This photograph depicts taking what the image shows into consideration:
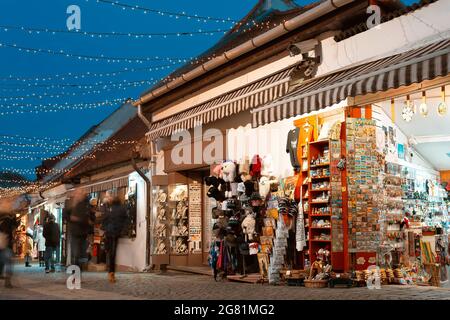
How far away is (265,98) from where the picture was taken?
13258 millimetres

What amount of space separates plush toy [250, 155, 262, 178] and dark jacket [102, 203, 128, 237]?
9.45 feet

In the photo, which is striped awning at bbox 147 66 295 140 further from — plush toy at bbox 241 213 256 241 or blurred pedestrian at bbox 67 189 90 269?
blurred pedestrian at bbox 67 189 90 269

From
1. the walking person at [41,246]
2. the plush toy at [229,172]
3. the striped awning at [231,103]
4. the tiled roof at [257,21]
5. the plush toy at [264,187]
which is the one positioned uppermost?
the tiled roof at [257,21]

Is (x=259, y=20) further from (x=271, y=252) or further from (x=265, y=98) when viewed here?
(x=271, y=252)

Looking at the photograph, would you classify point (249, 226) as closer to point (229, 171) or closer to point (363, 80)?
point (229, 171)

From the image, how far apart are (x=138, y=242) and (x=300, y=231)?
28.1ft

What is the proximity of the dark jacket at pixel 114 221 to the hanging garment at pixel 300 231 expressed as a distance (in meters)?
3.63

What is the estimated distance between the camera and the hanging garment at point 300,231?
12.1 metres

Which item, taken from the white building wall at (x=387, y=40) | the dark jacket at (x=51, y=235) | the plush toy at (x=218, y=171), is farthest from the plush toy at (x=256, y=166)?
the dark jacket at (x=51, y=235)

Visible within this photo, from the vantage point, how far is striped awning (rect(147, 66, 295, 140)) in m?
13.0

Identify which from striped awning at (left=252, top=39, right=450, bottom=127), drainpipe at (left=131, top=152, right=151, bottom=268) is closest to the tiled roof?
drainpipe at (left=131, top=152, right=151, bottom=268)

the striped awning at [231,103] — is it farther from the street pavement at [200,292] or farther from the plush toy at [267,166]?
the street pavement at [200,292]
